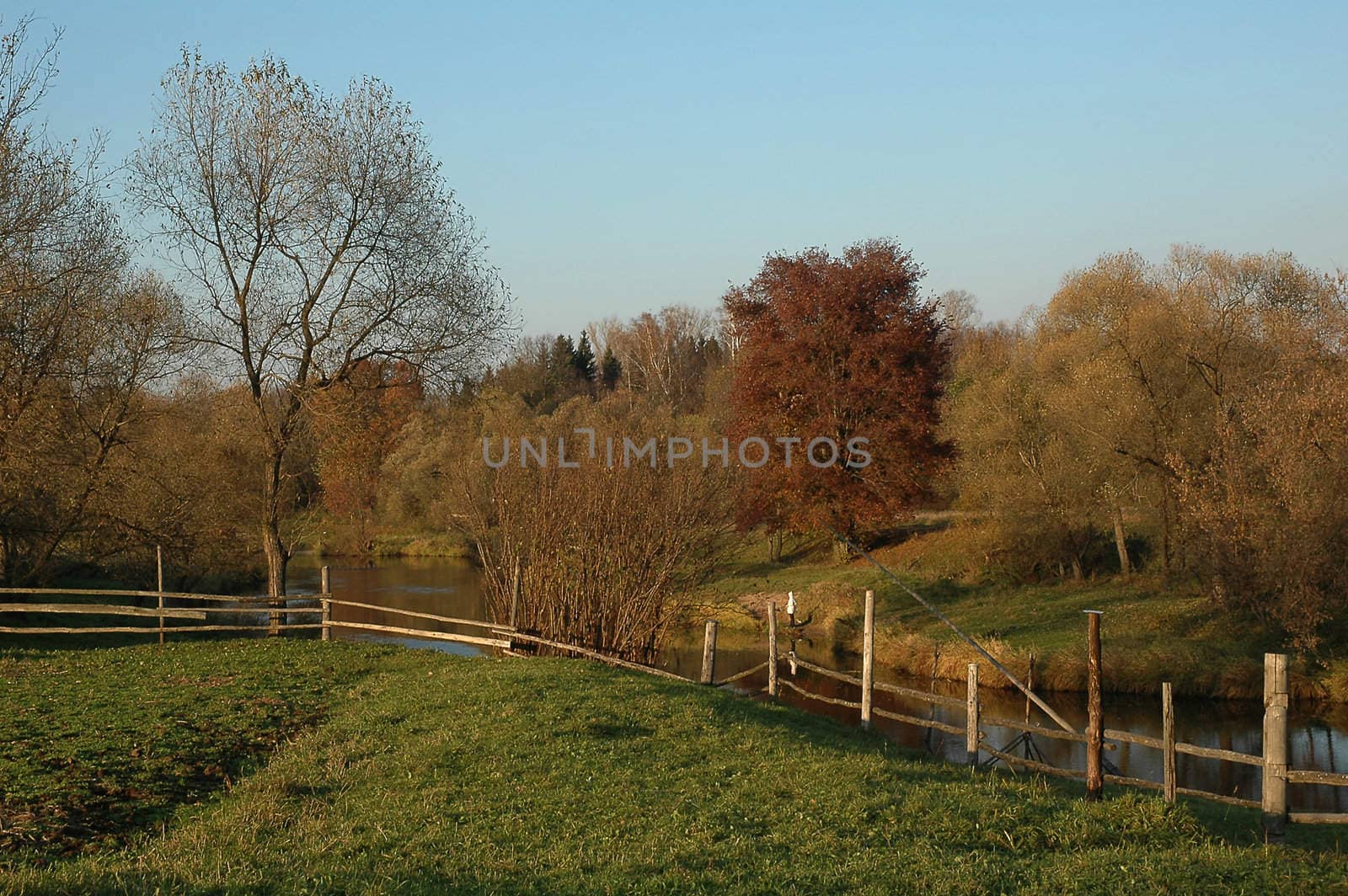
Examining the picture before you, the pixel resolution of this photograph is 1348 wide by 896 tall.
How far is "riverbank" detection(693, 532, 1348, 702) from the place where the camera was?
67.3 ft

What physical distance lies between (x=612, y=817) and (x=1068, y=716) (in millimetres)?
14377

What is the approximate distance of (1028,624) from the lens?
24734mm

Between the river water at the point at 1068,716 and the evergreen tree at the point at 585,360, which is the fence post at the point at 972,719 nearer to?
the river water at the point at 1068,716

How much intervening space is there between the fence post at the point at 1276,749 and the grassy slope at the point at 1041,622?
→ 36.4ft

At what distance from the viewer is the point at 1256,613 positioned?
840 inches

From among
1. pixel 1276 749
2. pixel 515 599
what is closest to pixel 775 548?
pixel 515 599

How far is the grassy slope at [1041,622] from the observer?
68.5 feet

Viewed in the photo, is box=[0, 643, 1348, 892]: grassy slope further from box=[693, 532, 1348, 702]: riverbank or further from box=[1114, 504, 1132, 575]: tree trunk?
box=[1114, 504, 1132, 575]: tree trunk

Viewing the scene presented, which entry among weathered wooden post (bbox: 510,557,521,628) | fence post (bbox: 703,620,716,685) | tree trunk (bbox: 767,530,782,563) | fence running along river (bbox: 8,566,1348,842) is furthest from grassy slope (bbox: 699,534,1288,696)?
fence post (bbox: 703,620,716,685)

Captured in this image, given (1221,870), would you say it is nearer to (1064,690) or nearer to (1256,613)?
(1064,690)

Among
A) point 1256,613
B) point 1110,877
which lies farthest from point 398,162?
point 1256,613

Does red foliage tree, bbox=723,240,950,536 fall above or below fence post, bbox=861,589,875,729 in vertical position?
above

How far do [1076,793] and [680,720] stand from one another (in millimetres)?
3871

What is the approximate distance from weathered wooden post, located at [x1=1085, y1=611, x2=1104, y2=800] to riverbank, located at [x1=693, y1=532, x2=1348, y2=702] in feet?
32.0
